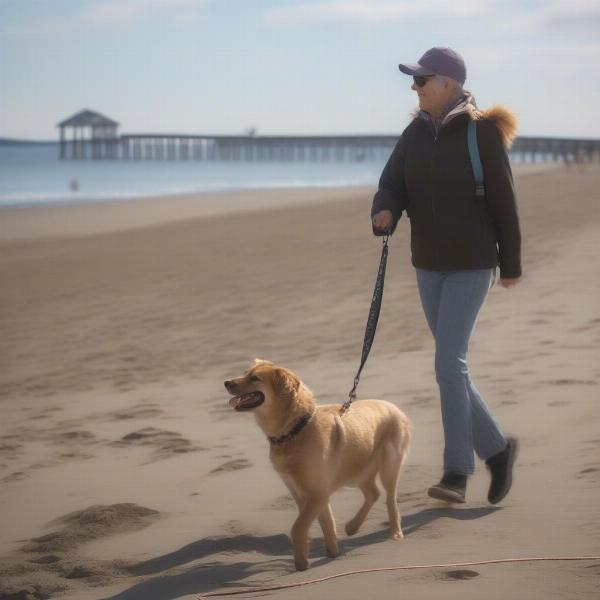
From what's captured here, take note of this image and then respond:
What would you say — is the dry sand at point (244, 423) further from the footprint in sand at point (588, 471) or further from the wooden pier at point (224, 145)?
the wooden pier at point (224, 145)

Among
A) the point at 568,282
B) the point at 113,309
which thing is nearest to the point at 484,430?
the point at 568,282

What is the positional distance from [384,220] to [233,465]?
1620 mm

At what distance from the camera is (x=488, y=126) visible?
4.59 meters

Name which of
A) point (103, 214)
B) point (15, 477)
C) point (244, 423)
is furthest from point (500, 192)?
point (103, 214)

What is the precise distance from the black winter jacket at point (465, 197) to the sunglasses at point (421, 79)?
16 cm

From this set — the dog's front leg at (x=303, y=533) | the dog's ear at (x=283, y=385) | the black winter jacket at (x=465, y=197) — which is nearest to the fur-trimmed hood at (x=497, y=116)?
the black winter jacket at (x=465, y=197)

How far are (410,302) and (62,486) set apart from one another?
5909mm

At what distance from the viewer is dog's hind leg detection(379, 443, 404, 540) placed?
14.5 ft

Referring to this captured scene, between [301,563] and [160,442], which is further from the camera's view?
[160,442]

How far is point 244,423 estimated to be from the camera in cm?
649

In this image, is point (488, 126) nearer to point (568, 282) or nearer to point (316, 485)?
point (316, 485)

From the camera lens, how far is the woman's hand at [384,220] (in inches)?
186

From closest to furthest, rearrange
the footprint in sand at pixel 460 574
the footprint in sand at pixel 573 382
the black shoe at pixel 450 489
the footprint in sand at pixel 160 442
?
the footprint in sand at pixel 460 574 → the black shoe at pixel 450 489 → the footprint in sand at pixel 160 442 → the footprint in sand at pixel 573 382

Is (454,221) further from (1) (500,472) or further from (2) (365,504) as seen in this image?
(2) (365,504)
